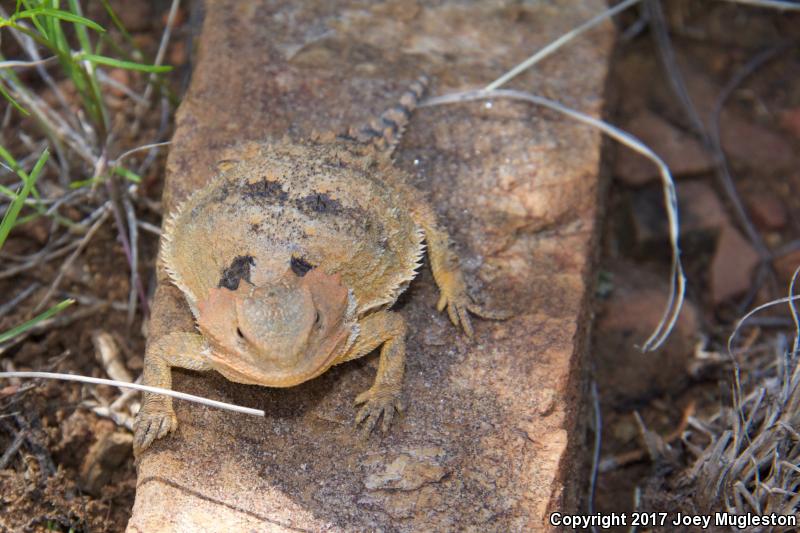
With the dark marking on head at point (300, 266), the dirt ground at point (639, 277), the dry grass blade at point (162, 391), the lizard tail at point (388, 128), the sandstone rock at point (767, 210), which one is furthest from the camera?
the sandstone rock at point (767, 210)

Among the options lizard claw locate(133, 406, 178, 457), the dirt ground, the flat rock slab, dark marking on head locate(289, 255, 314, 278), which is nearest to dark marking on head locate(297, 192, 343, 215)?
dark marking on head locate(289, 255, 314, 278)

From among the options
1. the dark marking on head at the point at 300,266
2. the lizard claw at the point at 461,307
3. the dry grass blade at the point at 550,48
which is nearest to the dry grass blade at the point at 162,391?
the dark marking on head at the point at 300,266

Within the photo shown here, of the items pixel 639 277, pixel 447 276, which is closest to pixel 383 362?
pixel 447 276

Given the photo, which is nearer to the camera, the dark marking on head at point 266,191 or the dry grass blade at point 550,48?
the dark marking on head at point 266,191

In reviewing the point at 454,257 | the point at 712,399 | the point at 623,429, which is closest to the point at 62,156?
the point at 454,257

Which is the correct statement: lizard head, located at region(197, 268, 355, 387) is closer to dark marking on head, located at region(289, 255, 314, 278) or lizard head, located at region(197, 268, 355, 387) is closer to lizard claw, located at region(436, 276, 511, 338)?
dark marking on head, located at region(289, 255, 314, 278)

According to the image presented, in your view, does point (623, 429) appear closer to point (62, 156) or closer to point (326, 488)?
point (326, 488)

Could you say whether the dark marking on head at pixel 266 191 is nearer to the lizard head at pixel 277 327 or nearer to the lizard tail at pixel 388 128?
the lizard head at pixel 277 327
